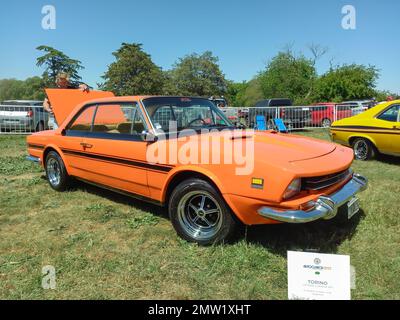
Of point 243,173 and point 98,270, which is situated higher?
point 243,173

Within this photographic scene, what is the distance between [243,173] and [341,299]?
1.19 m

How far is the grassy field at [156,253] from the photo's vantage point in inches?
106

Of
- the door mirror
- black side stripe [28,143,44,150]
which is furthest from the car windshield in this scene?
black side stripe [28,143,44,150]

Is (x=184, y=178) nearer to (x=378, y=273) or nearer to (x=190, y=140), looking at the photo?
(x=190, y=140)

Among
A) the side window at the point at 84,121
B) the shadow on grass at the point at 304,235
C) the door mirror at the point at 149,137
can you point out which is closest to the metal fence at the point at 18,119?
the side window at the point at 84,121

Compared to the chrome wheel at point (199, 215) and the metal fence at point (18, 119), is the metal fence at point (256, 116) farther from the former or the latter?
the chrome wheel at point (199, 215)

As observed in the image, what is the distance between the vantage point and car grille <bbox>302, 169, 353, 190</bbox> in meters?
2.96

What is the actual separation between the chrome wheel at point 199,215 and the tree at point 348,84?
4172cm

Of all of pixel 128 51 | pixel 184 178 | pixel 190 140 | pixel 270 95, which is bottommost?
pixel 184 178

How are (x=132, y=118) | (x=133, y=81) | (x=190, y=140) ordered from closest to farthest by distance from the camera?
1. (x=190, y=140)
2. (x=132, y=118)
3. (x=133, y=81)

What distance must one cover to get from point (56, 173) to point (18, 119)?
8983 mm

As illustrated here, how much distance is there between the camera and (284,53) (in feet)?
182

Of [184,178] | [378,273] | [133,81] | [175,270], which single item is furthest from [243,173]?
[133,81]

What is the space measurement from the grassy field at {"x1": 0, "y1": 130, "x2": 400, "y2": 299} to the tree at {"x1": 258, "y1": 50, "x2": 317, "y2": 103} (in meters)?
49.2
